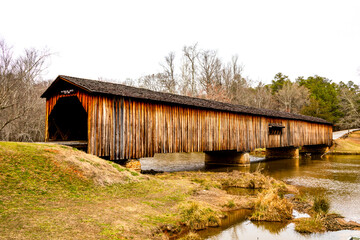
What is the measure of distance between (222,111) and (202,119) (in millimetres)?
2304

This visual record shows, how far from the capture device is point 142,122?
1348cm

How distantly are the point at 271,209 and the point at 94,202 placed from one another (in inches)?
189

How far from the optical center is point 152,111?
1402cm

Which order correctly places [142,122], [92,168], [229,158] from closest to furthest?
[92,168] → [142,122] → [229,158]

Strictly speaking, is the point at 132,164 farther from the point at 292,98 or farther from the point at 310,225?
the point at 292,98

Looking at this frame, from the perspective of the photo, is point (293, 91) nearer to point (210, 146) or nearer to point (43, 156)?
point (210, 146)

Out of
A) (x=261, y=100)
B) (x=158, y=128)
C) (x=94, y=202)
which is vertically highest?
(x=261, y=100)

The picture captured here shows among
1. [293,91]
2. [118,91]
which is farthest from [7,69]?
[293,91]

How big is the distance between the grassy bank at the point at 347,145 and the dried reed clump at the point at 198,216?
3044cm

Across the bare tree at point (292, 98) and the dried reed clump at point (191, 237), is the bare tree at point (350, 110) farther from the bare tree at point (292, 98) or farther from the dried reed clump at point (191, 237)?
the dried reed clump at point (191, 237)

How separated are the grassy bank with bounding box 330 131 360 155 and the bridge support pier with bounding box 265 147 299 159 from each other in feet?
23.0

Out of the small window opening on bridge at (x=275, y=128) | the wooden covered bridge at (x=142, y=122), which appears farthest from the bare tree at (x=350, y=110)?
the wooden covered bridge at (x=142, y=122)

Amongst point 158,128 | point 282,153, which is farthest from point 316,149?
point 158,128

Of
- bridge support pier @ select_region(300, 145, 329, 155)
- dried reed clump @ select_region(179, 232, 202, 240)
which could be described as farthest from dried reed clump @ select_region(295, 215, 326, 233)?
bridge support pier @ select_region(300, 145, 329, 155)
